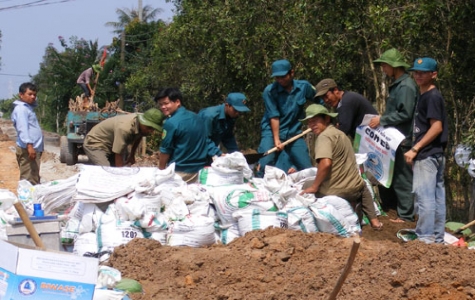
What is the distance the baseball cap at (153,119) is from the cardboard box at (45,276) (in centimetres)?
494

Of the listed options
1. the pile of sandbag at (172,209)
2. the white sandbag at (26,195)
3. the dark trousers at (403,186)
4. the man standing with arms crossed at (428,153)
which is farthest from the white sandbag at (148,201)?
the dark trousers at (403,186)

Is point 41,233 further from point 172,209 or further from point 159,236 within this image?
point 172,209

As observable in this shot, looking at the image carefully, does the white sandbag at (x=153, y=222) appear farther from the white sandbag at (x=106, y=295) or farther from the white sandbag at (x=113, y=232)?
the white sandbag at (x=106, y=295)

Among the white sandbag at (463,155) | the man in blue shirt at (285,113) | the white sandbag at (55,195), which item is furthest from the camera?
the man in blue shirt at (285,113)

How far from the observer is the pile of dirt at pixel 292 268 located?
5.12 m

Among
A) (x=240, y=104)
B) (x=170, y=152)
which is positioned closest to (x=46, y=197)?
(x=170, y=152)

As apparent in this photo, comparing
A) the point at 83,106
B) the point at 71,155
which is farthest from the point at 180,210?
the point at 83,106

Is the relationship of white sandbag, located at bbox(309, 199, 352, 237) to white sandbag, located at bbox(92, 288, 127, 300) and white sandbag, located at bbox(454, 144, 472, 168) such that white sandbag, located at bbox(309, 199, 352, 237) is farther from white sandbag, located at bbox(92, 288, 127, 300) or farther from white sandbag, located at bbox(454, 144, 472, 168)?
white sandbag, located at bbox(92, 288, 127, 300)

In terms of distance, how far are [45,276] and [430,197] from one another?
13.1ft

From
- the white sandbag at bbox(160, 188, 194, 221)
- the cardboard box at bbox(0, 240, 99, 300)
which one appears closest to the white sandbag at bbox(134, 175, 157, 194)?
the white sandbag at bbox(160, 188, 194, 221)

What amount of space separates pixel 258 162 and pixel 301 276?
3.69 metres

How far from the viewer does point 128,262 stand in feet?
20.7

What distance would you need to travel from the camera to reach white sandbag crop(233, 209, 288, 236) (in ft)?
23.0

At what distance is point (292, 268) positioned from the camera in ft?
19.3
